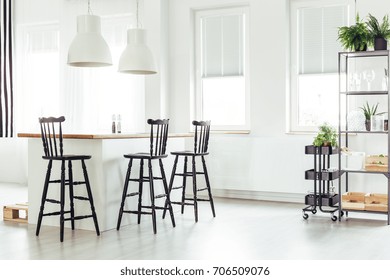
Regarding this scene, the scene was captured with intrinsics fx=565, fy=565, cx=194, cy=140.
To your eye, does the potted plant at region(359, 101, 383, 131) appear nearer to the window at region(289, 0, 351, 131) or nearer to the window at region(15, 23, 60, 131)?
the window at region(289, 0, 351, 131)

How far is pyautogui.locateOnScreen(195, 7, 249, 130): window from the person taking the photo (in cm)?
745

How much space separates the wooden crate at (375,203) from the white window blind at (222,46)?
2546mm

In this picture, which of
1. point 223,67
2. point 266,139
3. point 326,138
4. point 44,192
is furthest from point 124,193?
point 223,67

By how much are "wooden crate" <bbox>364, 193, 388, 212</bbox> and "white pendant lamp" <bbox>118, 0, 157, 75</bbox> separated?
261 cm

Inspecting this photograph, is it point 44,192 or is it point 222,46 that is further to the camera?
point 222,46

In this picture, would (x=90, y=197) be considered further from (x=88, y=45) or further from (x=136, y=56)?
(x=136, y=56)

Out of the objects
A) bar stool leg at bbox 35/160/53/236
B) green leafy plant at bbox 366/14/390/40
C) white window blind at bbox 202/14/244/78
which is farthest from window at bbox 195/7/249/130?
bar stool leg at bbox 35/160/53/236

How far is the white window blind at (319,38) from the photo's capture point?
683cm

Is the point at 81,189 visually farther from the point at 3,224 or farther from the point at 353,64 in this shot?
the point at 353,64

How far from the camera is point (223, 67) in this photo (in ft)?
24.9

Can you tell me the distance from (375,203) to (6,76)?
6.23 metres

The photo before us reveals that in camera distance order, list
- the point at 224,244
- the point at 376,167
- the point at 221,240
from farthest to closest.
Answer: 1. the point at 376,167
2. the point at 221,240
3. the point at 224,244

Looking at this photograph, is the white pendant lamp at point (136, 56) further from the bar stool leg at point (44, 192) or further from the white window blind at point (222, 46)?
the white window blind at point (222, 46)

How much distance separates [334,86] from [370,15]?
3.36ft
